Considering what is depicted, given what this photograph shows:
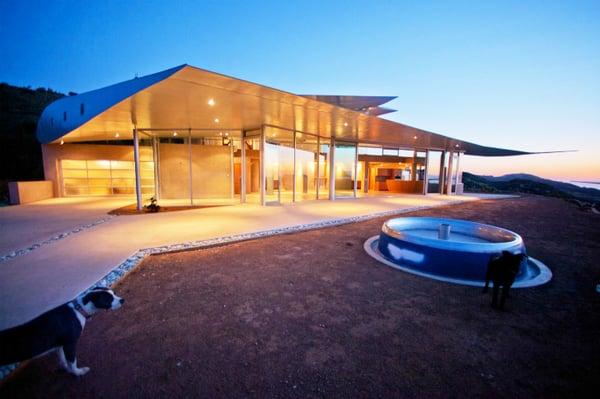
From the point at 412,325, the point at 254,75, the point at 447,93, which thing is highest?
the point at 254,75

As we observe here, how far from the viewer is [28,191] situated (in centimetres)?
1131

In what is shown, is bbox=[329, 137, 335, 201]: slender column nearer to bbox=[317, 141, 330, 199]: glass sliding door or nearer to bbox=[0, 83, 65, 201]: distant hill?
bbox=[317, 141, 330, 199]: glass sliding door

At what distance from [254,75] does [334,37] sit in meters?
41.1

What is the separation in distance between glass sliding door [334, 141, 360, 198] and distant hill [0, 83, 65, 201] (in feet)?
57.7

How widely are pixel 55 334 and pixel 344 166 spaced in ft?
46.6

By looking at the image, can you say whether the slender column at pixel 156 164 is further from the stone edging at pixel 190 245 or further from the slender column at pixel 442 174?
the slender column at pixel 442 174

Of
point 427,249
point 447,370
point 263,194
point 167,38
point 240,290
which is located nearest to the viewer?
point 447,370

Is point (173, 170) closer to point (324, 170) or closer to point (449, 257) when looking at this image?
point (324, 170)

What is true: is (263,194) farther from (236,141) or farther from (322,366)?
(322,366)

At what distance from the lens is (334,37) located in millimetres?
39219

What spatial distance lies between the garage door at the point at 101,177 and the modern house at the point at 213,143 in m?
0.05

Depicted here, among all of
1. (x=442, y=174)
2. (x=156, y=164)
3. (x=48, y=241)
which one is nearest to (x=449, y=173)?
(x=442, y=174)

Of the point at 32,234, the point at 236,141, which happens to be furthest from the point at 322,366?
the point at 236,141

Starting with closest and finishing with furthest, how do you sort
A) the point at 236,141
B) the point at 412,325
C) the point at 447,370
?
the point at 447,370 → the point at 412,325 → the point at 236,141
